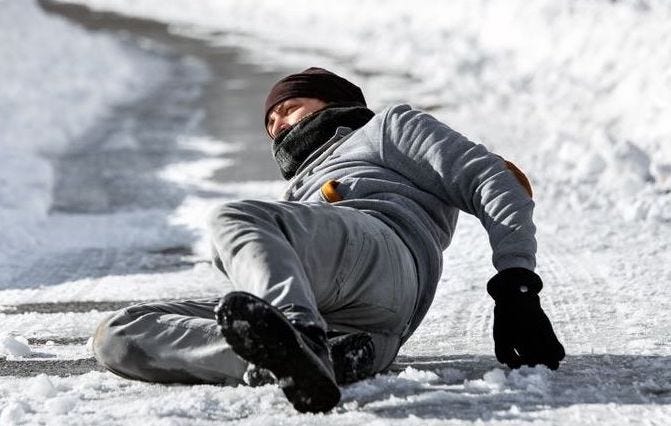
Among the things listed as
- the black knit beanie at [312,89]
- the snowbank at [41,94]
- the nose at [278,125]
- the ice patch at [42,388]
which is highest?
the black knit beanie at [312,89]

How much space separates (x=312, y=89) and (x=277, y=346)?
55.5 inches

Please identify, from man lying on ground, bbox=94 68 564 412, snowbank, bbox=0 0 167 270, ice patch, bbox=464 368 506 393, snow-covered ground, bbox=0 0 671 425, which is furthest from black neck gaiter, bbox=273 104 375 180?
snowbank, bbox=0 0 167 270

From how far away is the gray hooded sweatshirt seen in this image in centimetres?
351

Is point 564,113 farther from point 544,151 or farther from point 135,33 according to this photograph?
point 135,33

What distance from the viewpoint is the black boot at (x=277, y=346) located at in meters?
2.79

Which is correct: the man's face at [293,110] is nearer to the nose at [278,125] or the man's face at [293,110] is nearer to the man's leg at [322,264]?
the nose at [278,125]

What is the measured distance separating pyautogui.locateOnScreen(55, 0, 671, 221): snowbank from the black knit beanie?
2681mm

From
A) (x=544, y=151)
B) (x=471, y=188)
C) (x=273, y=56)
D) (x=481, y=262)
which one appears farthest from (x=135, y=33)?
(x=471, y=188)

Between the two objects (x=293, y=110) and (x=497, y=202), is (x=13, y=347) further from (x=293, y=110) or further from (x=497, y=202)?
(x=497, y=202)

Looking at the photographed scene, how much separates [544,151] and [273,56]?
7792mm

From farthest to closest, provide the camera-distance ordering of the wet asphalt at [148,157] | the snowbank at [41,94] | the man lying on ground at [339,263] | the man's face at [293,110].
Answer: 1. the snowbank at [41,94]
2. the wet asphalt at [148,157]
3. the man's face at [293,110]
4. the man lying on ground at [339,263]

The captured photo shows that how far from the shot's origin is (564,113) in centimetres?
1036

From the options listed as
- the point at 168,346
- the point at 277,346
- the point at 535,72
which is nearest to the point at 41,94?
the point at 535,72

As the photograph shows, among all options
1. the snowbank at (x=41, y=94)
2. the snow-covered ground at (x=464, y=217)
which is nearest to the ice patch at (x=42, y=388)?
the snow-covered ground at (x=464, y=217)
